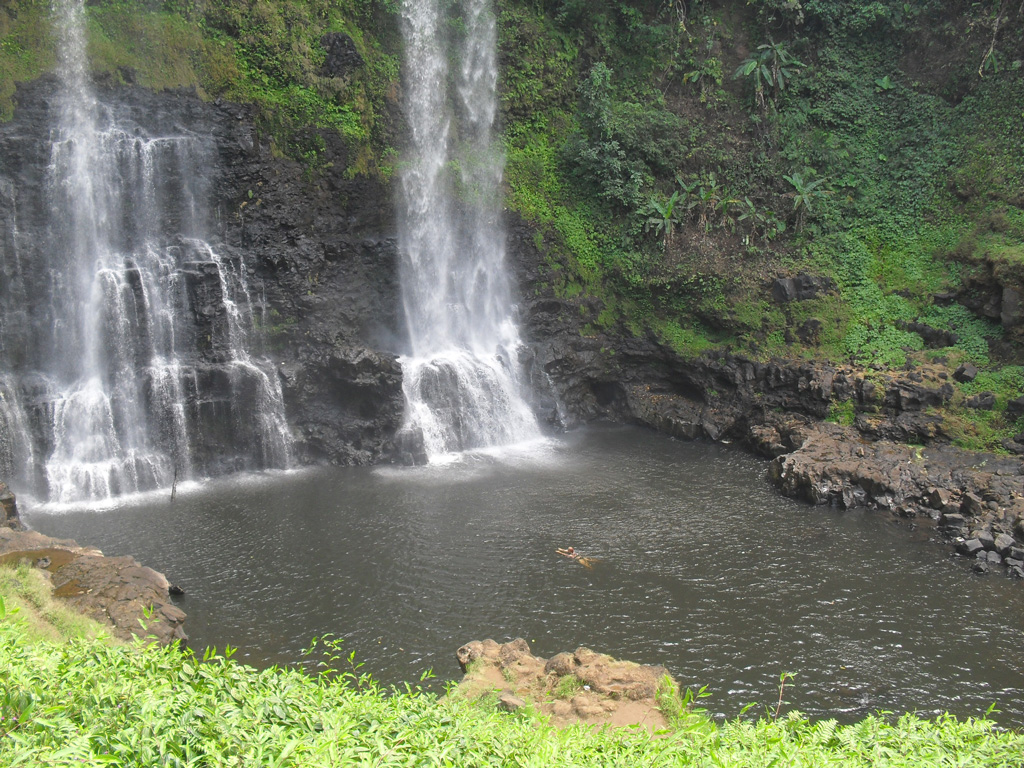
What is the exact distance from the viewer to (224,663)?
6340 mm

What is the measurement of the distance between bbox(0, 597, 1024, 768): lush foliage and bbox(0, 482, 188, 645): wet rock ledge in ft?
20.1

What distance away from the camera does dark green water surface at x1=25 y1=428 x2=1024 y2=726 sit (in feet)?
40.9

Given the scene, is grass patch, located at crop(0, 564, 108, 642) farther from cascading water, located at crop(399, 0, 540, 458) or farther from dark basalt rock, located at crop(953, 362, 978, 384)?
dark basalt rock, located at crop(953, 362, 978, 384)

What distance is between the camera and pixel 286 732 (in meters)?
5.53

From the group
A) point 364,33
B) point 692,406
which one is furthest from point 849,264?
point 364,33

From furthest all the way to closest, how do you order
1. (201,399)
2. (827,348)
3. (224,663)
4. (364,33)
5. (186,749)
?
(364,33) → (827,348) → (201,399) → (224,663) → (186,749)

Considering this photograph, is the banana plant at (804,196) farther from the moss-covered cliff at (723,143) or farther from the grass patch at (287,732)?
the grass patch at (287,732)

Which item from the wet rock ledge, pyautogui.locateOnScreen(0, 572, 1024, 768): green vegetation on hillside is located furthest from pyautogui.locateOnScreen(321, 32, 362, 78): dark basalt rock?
pyautogui.locateOnScreen(0, 572, 1024, 768): green vegetation on hillside

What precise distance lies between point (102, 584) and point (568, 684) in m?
8.24

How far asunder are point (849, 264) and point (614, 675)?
2162cm

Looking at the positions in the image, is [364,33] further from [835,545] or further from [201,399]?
[835,545]

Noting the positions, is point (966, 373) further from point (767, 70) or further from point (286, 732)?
point (286, 732)

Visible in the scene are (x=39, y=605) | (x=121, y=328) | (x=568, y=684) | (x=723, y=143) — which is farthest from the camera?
(x=723, y=143)

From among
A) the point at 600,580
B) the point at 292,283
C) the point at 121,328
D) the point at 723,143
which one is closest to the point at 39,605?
the point at 600,580
